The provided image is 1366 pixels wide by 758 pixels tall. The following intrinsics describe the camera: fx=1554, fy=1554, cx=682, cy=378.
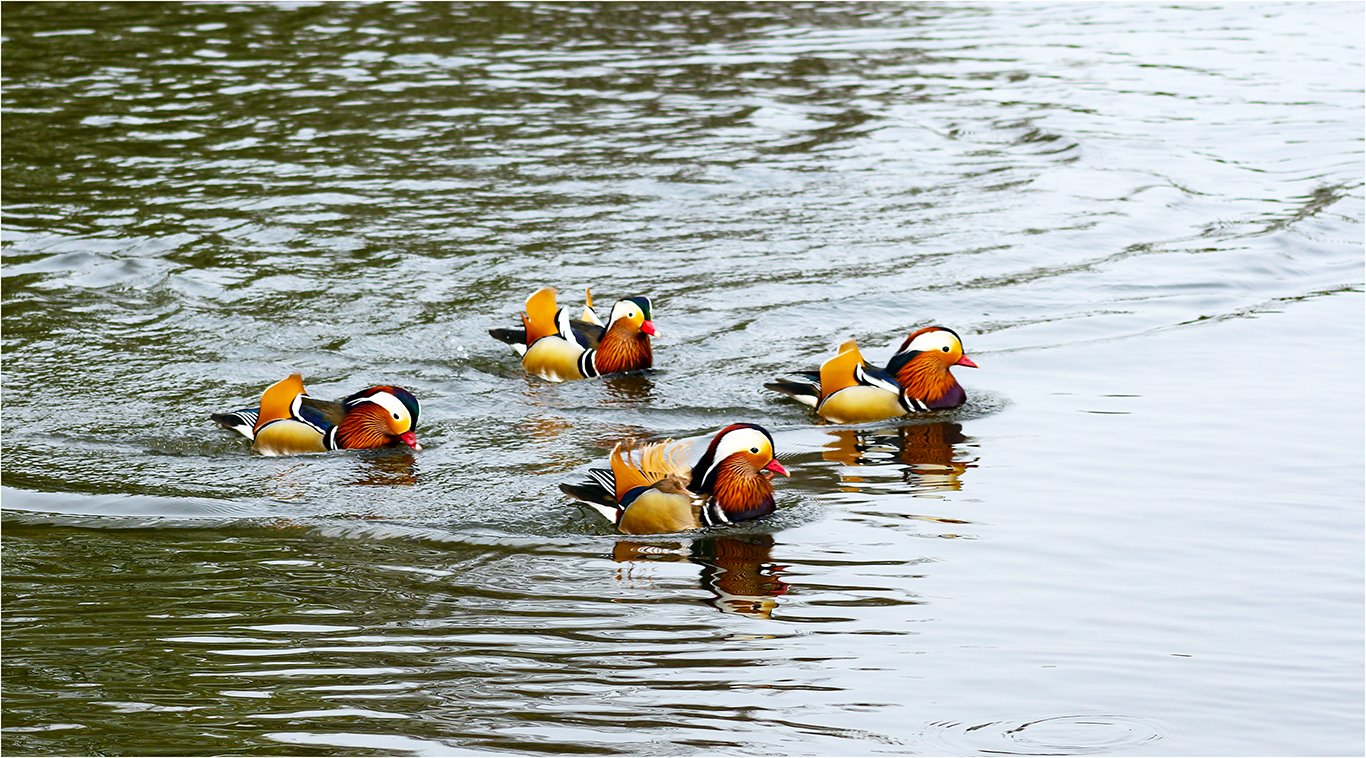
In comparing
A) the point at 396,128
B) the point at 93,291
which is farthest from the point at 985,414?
the point at 396,128

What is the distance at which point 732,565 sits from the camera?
869cm

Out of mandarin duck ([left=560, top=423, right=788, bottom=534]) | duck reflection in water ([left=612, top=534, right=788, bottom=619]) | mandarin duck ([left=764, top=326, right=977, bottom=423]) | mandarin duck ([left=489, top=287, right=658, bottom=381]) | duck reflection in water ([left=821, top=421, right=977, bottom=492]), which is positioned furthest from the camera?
mandarin duck ([left=489, top=287, right=658, bottom=381])

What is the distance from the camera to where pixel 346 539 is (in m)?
9.04

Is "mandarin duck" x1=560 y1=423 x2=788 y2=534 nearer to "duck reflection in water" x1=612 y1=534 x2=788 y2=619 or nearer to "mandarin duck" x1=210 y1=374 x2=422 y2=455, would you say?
"duck reflection in water" x1=612 y1=534 x2=788 y2=619

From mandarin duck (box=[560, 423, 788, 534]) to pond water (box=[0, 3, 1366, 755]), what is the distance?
0.18 meters

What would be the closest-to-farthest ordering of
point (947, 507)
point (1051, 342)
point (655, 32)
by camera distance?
point (947, 507) < point (1051, 342) < point (655, 32)

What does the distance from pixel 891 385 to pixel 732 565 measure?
134 inches

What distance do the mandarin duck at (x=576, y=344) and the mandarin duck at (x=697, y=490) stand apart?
347cm

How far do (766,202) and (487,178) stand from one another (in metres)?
3.50

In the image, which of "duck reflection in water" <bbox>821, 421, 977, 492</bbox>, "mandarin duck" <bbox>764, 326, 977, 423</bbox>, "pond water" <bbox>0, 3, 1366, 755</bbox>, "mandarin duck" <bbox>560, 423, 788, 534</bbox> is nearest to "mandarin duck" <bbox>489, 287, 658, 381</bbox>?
"pond water" <bbox>0, 3, 1366, 755</bbox>

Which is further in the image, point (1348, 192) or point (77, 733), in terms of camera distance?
point (1348, 192)

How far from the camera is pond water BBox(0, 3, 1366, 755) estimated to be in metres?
6.86

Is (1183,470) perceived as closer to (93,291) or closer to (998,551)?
(998,551)

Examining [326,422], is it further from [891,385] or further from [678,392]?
[891,385]
